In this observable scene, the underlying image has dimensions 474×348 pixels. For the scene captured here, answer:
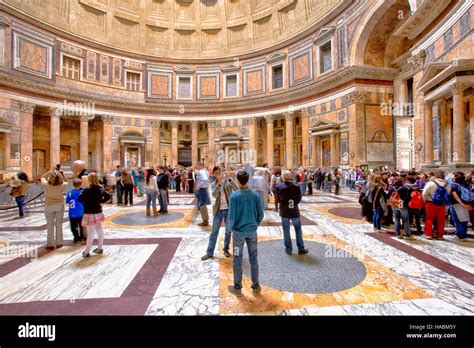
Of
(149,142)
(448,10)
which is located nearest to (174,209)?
(448,10)

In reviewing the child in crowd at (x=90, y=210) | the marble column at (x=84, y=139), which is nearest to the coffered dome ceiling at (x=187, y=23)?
the marble column at (x=84, y=139)

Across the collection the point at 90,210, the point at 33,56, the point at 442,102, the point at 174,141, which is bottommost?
the point at 90,210

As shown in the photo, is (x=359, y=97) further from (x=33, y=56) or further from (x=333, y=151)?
(x=33, y=56)

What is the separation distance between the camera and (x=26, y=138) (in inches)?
695

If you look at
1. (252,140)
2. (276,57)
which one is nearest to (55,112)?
(252,140)

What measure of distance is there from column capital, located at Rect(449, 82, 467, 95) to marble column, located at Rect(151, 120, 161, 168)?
23265 mm

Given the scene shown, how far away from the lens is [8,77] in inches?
656

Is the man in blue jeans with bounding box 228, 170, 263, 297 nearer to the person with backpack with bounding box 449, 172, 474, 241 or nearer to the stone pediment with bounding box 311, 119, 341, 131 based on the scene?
the person with backpack with bounding box 449, 172, 474, 241

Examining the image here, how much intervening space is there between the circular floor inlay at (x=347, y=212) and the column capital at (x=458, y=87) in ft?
17.6

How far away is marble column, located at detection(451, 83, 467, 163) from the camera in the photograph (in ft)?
26.4

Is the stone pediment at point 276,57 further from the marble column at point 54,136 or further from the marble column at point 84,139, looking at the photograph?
the marble column at point 54,136

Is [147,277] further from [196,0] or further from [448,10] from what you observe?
[196,0]

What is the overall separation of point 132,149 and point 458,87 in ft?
80.8

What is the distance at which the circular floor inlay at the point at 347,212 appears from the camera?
24.5ft
